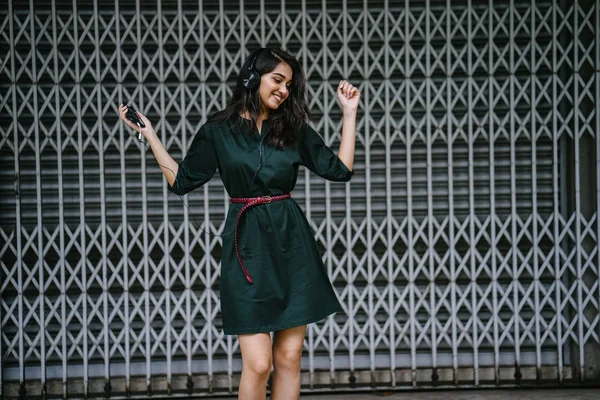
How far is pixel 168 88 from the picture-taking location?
5.38 meters

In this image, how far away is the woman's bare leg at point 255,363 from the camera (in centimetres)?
335

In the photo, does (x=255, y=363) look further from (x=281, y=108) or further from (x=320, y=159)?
(x=281, y=108)

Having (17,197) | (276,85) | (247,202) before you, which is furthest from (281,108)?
(17,197)

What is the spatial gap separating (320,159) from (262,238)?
1.58 feet

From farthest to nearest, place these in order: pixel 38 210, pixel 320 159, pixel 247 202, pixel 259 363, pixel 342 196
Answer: pixel 342 196 → pixel 38 210 → pixel 320 159 → pixel 247 202 → pixel 259 363

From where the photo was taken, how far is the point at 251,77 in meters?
3.35

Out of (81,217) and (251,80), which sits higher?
(251,80)

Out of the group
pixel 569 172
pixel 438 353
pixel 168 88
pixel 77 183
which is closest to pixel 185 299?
pixel 77 183

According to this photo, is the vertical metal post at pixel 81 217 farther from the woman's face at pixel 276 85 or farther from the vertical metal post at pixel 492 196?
the vertical metal post at pixel 492 196

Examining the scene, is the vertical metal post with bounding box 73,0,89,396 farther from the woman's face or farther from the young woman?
the woman's face

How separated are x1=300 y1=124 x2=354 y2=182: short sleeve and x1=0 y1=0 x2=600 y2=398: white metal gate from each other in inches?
69.0

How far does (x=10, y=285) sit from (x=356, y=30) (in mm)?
3084

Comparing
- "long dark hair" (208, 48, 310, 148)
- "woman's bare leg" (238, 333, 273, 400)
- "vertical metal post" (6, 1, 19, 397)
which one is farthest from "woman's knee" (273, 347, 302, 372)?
"vertical metal post" (6, 1, 19, 397)

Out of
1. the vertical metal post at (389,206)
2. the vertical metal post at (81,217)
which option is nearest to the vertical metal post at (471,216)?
the vertical metal post at (389,206)
